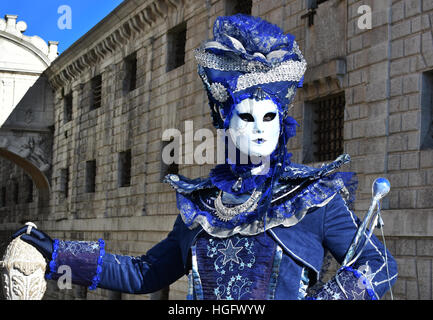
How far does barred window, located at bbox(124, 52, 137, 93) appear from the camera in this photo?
1759 centimetres

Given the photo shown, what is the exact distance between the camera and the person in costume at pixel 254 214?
220 cm

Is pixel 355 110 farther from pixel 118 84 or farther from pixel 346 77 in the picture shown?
pixel 118 84

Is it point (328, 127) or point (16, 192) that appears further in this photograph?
point (16, 192)

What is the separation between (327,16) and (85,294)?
41.7 ft

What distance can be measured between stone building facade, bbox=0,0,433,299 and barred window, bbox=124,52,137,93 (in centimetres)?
4

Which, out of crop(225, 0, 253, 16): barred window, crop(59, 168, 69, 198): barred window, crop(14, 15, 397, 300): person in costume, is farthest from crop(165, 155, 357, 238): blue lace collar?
crop(59, 168, 69, 198): barred window

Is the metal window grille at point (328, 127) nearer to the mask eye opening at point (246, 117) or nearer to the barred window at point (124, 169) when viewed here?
the mask eye opening at point (246, 117)

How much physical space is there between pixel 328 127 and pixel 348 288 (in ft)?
24.6

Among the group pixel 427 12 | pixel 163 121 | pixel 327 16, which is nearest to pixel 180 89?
pixel 163 121

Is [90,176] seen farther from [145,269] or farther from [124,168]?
[145,269]

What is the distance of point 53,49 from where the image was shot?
23766 millimetres

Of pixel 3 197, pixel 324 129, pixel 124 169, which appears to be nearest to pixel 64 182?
pixel 124 169

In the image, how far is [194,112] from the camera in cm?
1330

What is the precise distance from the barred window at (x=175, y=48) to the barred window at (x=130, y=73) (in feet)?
8.42
